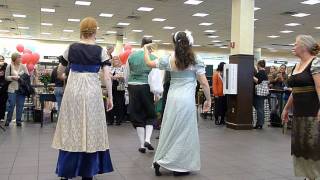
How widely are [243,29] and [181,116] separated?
523 cm

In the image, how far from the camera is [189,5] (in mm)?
13414

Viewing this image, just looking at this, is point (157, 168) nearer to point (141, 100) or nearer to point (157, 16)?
point (141, 100)

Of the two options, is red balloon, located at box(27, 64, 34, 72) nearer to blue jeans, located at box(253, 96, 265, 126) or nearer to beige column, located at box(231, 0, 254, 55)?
beige column, located at box(231, 0, 254, 55)

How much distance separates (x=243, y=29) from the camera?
344 inches

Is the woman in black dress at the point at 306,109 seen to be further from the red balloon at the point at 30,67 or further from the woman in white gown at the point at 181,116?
the red balloon at the point at 30,67

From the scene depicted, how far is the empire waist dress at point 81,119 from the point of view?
345 centimetres

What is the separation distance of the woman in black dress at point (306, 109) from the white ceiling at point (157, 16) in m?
9.40

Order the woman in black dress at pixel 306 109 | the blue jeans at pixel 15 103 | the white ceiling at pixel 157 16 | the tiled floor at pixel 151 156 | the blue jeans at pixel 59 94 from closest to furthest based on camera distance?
the woman in black dress at pixel 306 109
the tiled floor at pixel 151 156
the blue jeans at pixel 59 94
the blue jeans at pixel 15 103
the white ceiling at pixel 157 16

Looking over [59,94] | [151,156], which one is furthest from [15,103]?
[151,156]

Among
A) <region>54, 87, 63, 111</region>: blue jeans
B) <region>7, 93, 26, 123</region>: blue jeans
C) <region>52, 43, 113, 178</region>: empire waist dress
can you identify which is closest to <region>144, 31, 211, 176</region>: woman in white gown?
<region>52, 43, 113, 178</region>: empire waist dress

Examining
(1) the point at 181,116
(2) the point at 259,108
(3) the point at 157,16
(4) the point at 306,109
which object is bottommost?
(2) the point at 259,108

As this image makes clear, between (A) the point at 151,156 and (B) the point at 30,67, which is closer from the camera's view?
(A) the point at 151,156

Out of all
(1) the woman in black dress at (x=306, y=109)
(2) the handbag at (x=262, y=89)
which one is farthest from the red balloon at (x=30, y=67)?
(1) the woman in black dress at (x=306, y=109)

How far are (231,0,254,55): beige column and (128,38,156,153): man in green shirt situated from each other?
12.9 feet
